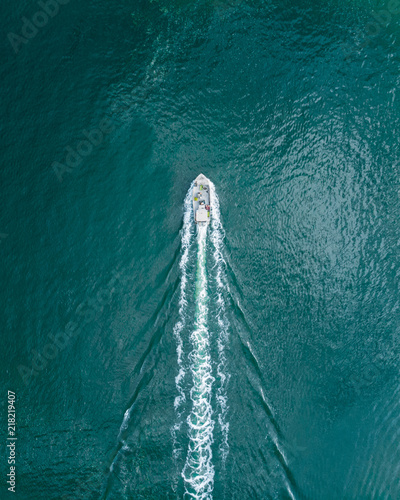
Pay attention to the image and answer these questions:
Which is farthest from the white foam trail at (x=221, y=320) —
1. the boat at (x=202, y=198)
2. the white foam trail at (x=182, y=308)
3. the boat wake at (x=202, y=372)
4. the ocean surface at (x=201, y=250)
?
the white foam trail at (x=182, y=308)

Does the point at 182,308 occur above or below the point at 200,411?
above

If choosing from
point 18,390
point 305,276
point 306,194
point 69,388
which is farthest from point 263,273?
point 18,390

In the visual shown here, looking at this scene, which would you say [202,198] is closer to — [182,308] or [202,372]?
[182,308]

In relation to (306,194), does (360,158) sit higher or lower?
higher

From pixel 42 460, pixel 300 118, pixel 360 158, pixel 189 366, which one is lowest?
pixel 42 460

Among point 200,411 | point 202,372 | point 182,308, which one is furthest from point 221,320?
point 200,411

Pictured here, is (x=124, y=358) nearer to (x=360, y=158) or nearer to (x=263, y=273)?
(x=263, y=273)

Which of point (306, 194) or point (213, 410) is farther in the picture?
point (306, 194)

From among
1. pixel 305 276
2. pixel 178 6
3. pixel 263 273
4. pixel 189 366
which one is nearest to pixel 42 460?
pixel 189 366
